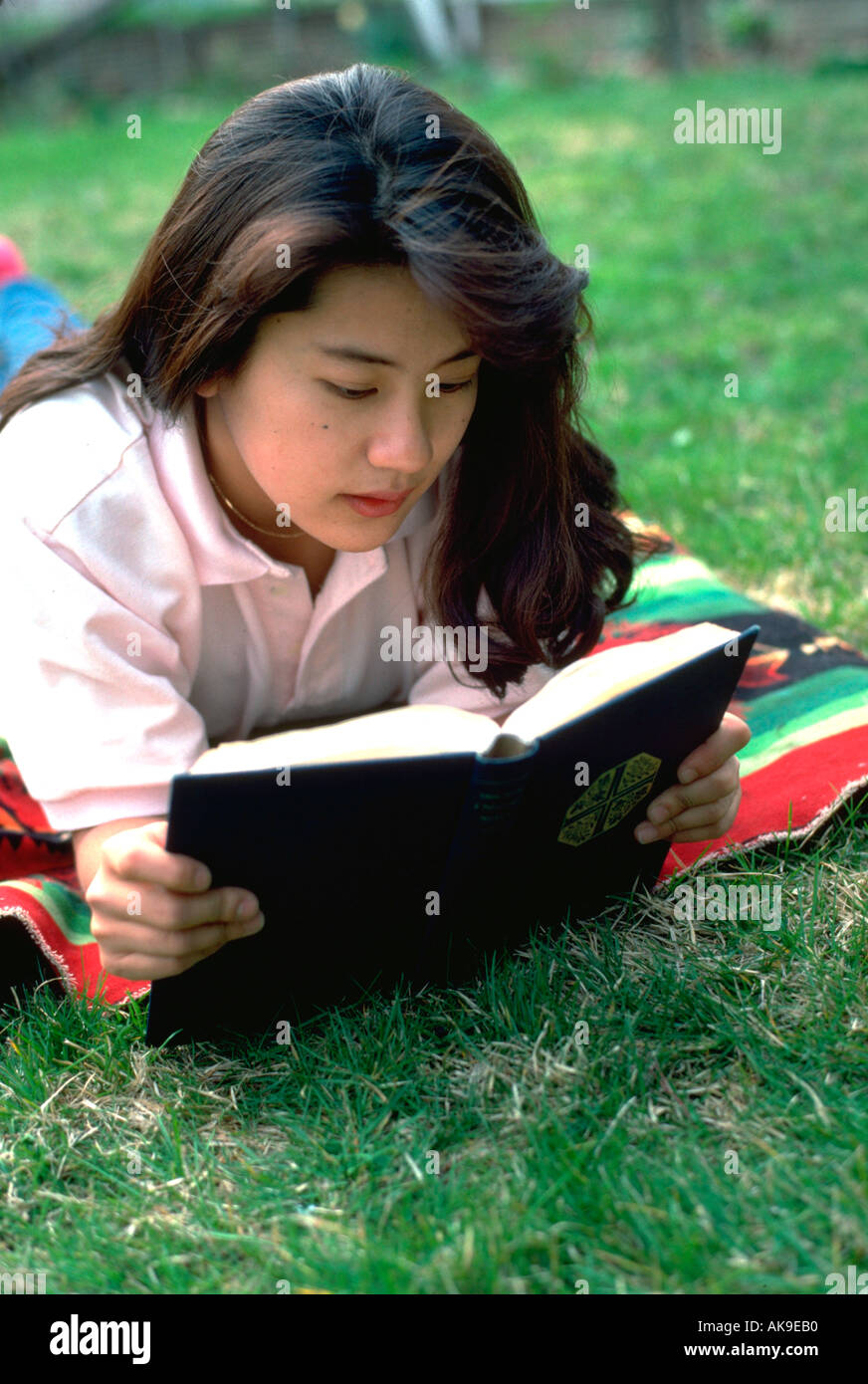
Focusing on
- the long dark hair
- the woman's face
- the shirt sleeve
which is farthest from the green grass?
the woman's face

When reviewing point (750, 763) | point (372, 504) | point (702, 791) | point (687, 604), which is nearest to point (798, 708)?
point (750, 763)

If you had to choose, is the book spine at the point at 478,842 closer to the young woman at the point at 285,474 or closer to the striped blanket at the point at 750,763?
the young woman at the point at 285,474

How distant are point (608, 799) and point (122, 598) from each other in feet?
2.17

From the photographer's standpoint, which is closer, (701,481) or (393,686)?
(393,686)

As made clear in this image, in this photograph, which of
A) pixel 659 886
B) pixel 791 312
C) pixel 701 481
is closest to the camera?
pixel 659 886

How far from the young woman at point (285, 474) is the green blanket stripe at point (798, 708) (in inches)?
14.5

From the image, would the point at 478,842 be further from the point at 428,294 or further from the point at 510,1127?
the point at 428,294

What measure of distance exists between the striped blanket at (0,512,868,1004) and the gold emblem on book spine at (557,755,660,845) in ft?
0.89

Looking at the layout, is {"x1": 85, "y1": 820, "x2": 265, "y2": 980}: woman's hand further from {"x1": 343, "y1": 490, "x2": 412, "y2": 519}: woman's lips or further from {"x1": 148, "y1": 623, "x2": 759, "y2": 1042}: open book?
{"x1": 343, "y1": 490, "x2": 412, "y2": 519}: woman's lips

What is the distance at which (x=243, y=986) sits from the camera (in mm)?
1548

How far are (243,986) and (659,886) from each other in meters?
0.58

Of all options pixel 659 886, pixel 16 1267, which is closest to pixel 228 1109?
pixel 16 1267

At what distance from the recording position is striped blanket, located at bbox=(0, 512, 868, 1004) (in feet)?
5.84
